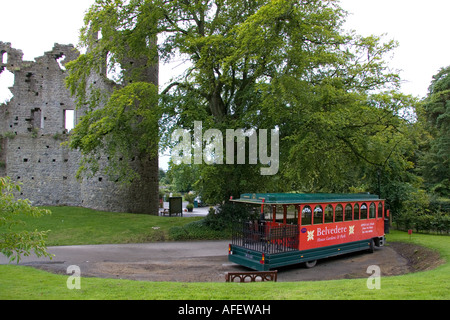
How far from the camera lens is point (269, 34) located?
Result: 50.5ft

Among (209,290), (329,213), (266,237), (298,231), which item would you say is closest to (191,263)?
(266,237)

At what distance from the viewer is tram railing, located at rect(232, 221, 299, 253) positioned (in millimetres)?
11234

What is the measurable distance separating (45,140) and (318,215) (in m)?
23.9

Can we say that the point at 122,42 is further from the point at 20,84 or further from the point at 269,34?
the point at 20,84

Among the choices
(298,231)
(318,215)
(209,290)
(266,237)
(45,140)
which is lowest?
(209,290)

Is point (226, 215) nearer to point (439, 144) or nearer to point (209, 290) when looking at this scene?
point (209, 290)

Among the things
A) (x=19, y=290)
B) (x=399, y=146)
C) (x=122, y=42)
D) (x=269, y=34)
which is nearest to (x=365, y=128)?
(x=399, y=146)

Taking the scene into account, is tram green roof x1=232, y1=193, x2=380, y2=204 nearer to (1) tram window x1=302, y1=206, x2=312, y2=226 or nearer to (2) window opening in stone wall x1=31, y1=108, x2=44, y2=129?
(1) tram window x1=302, y1=206, x2=312, y2=226

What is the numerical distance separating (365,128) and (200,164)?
879cm

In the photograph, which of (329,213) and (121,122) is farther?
(121,122)

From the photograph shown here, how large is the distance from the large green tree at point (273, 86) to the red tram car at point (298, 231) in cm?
300

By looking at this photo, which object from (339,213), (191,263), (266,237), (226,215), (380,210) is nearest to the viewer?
(266,237)

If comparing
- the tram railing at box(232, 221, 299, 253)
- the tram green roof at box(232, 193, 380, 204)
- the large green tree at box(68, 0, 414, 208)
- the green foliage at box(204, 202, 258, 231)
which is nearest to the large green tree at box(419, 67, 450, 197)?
the large green tree at box(68, 0, 414, 208)

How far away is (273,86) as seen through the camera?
50.4 ft
